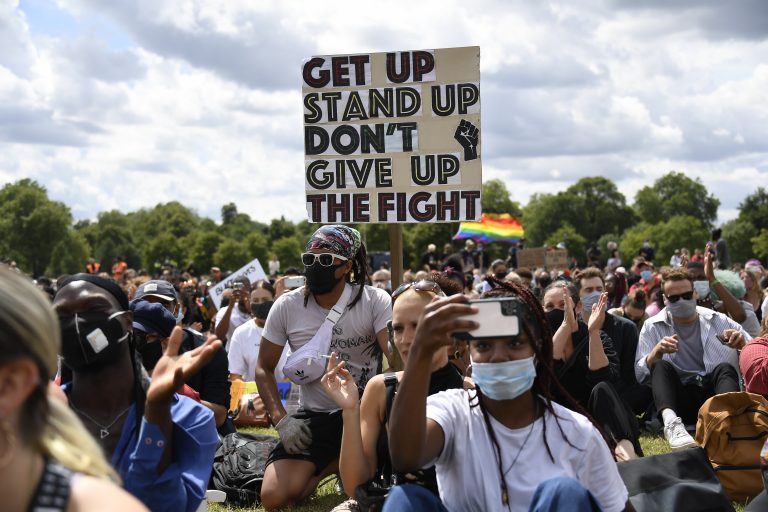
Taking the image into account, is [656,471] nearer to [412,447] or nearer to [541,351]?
[541,351]

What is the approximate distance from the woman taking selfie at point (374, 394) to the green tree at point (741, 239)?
84.1 metres

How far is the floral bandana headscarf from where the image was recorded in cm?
616

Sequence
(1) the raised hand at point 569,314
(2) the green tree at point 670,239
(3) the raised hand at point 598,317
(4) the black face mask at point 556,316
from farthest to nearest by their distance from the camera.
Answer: (2) the green tree at point 670,239
(4) the black face mask at point 556,316
(1) the raised hand at point 569,314
(3) the raised hand at point 598,317

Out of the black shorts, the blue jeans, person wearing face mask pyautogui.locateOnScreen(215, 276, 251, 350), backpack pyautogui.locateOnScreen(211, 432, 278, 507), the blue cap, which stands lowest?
backpack pyautogui.locateOnScreen(211, 432, 278, 507)

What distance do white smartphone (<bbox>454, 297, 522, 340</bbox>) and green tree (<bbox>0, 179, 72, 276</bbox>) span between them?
290 ft

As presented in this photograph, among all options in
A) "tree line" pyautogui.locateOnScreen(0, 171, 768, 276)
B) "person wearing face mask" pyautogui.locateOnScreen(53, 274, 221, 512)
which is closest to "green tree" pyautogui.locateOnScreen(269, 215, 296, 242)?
"tree line" pyautogui.locateOnScreen(0, 171, 768, 276)

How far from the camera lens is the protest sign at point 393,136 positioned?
789 centimetres

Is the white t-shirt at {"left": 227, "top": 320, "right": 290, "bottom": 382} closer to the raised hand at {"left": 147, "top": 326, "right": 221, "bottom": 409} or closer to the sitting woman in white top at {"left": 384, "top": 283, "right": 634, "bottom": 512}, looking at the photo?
the sitting woman in white top at {"left": 384, "top": 283, "right": 634, "bottom": 512}

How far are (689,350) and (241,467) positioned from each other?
13.8 ft

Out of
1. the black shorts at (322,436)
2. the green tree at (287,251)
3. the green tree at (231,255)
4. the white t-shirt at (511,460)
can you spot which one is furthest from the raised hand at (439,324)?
the green tree at (231,255)

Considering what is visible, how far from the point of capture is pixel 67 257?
296ft

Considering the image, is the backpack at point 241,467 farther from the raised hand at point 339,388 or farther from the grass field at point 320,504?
the raised hand at point 339,388

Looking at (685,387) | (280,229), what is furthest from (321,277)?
(280,229)

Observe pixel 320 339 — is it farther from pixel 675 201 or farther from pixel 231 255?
pixel 675 201
